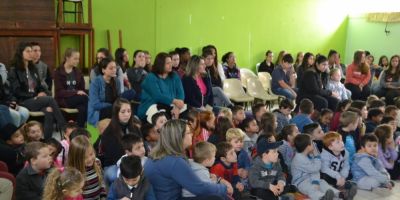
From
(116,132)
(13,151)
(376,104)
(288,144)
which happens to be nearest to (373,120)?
(376,104)

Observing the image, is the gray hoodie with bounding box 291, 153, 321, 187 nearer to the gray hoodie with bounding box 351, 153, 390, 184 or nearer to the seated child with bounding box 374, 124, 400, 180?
the gray hoodie with bounding box 351, 153, 390, 184

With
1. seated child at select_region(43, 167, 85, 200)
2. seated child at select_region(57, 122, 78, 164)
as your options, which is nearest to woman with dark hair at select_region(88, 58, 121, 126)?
seated child at select_region(57, 122, 78, 164)

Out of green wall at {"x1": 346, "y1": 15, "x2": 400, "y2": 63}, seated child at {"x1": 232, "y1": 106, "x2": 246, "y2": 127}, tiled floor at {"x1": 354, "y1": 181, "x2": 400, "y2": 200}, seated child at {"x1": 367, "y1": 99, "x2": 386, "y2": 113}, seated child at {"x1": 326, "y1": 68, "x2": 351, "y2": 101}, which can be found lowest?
tiled floor at {"x1": 354, "y1": 181, "x2": 400, "y2": 200}

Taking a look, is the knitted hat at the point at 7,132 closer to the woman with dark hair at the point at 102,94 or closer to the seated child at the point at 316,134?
the woman with dark hair at the point at 102,94

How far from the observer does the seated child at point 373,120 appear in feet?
18.2

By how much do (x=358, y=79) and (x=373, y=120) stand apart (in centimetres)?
236

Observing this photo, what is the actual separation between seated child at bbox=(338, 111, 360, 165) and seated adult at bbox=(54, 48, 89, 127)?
9.97 ft

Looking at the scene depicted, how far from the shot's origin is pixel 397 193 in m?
4.67

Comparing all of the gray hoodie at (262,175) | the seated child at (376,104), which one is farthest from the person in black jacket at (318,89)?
the gray hoodie at (262,175)

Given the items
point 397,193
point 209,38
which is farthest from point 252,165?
point 209,38

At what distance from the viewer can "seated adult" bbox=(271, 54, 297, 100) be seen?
7.67m

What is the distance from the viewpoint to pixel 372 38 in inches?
421

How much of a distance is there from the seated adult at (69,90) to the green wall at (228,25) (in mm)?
2474

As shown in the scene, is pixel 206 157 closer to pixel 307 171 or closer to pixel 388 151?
pixel 307 171
